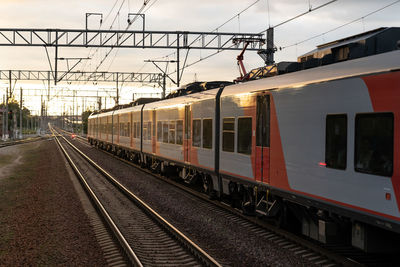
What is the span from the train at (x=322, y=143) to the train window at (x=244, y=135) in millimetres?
24

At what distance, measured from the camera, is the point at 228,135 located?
1214 centimetres

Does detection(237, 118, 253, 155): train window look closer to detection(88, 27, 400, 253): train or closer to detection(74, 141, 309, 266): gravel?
detection(88, 27, 400, 253): train

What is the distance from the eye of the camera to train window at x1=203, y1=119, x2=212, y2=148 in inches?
530

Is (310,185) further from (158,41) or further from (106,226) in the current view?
(158,41)

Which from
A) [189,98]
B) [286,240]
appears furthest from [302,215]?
[189,98]

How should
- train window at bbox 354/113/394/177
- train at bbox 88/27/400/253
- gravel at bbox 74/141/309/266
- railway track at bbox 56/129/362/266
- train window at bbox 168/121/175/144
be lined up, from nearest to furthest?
1. train window at bbox 354/113/394/177
2. train at bbox 88/27/400/253
3. railway track at bbox 56/129/362/266
4. gravel at bbox 74/141/309/266
5. train window at bbox 168/121/175/144

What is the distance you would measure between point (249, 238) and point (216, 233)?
868 millimetres

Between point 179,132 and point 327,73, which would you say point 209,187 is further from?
point 327,73

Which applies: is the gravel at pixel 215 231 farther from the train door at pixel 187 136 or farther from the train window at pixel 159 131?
the train window at pixel 159 131

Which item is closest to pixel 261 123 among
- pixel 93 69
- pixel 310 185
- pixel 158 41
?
pixel 310 185

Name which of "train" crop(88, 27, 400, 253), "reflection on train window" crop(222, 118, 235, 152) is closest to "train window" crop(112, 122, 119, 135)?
"train" crop(88, 27, 400, 253)

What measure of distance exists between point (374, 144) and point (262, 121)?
3.71 m

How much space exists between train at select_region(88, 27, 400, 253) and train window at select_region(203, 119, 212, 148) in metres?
0.03

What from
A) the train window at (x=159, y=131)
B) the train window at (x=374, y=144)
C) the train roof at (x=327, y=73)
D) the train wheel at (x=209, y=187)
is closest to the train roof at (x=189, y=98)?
the train window at (x=159, y=131)
